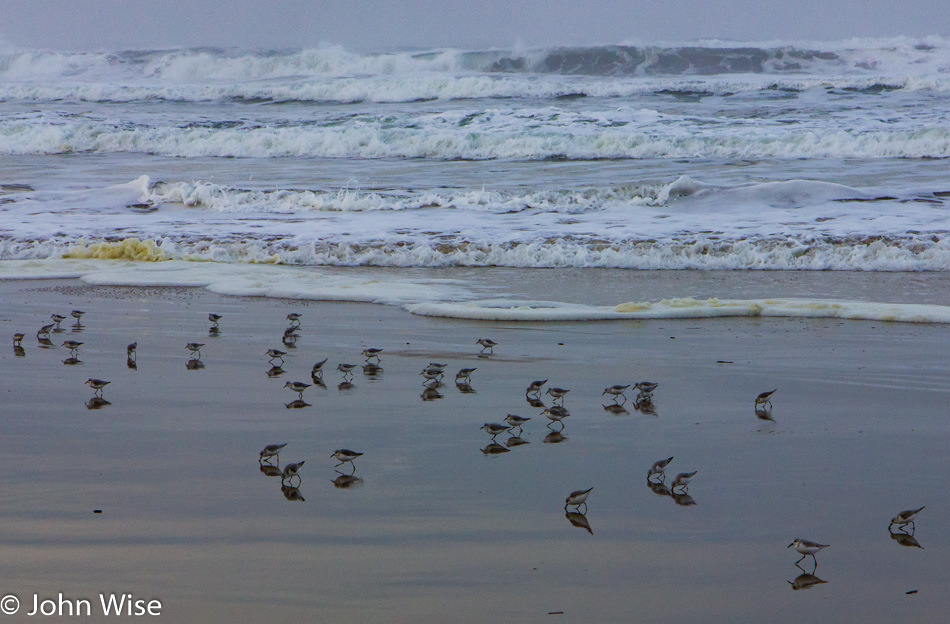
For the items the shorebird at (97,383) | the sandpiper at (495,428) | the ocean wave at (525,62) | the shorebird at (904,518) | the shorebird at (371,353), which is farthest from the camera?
the ocean wave at (525,62)

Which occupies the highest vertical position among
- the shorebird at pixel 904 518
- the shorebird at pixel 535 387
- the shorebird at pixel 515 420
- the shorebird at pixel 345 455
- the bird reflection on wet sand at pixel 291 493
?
the shorebird at pixel 535 387

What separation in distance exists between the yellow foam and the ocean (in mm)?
29

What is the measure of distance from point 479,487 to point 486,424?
836 mm

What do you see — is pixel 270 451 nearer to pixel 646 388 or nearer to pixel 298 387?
pixel 298 387

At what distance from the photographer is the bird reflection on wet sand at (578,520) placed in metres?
3.49

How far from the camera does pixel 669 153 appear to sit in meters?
22.0

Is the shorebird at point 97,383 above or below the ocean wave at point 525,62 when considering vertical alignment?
below

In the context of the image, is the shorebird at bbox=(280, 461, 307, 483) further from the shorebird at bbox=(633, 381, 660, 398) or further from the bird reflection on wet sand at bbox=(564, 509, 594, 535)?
the shorebird at bbox=(633, 381, 660, 398)

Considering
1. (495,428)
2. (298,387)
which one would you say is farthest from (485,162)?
(495,428)

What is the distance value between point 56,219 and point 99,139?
12.6 meters

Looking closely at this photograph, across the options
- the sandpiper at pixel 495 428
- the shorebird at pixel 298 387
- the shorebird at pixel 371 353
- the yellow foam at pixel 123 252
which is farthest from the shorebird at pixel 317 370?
the yellow foam at pixel 123 252

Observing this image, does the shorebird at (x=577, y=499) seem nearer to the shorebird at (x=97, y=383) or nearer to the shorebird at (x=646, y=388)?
the shorebird at (x=646, y=388)

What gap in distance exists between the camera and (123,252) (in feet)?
40.8

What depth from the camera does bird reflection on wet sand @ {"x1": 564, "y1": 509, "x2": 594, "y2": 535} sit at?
3.49m
